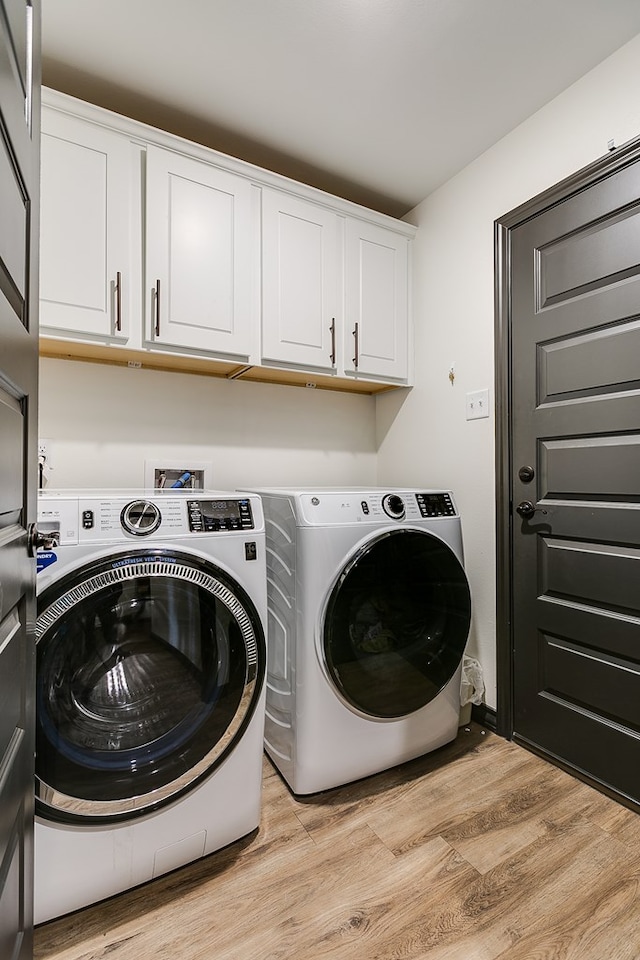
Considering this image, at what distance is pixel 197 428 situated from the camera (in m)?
2.13

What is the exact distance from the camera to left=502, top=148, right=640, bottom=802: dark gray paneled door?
4.97 ft

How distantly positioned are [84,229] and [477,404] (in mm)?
1592

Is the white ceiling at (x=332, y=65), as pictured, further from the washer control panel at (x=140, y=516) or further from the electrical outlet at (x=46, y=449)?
the washer control panel at (x=140, y=516)

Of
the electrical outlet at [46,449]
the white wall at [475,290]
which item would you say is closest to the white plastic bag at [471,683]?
the white wall at [475,290]

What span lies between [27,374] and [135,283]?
1021 millimetres

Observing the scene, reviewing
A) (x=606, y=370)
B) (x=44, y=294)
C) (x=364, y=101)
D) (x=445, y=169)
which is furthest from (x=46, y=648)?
(x=445, y=169)

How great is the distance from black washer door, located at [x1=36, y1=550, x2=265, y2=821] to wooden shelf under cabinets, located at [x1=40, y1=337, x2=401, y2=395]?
933 millimetres

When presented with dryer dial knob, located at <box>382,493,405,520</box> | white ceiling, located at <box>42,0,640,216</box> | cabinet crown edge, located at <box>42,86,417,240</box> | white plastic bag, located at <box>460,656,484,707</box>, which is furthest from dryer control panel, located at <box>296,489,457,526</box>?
white ceiling, located at <box>42,0,640,216</box>

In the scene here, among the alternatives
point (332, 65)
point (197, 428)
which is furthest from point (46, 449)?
point (332, 65)

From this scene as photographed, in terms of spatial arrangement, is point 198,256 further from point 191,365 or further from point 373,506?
point 373,506

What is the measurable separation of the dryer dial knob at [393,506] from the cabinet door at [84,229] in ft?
3.53

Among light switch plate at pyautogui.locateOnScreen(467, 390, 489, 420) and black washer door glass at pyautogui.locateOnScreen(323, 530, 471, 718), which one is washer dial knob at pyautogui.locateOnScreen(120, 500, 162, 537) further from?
light switch plate at pyautogui.locateOnScreen(467, 390, 489, 420)

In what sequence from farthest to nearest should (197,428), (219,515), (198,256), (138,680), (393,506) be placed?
(197,428) < (198,256) < (393,506) < (219,515) < (138,680)

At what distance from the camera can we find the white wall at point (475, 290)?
1.60 metres
